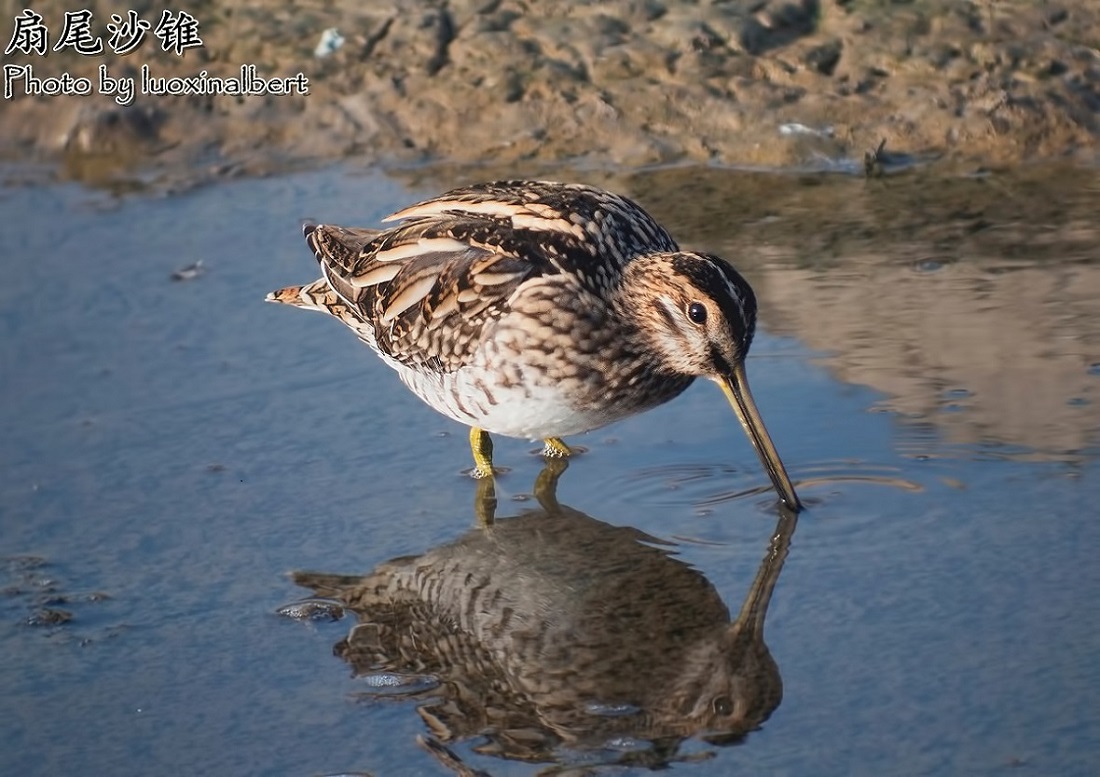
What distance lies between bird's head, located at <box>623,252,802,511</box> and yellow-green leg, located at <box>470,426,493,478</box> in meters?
0.87

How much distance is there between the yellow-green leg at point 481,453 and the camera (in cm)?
659

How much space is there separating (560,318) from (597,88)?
3.95 meters

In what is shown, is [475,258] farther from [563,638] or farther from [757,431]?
[563,638]

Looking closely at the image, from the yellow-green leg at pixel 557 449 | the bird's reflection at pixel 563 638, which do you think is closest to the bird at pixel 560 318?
the yellow-green leg at pixel 557 449

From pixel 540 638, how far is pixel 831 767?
3.96 feet

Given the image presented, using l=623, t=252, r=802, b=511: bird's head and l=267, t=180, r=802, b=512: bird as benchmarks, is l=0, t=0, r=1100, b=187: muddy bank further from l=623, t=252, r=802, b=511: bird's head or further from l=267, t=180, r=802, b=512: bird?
l=623, t=252, r=802, b=511: bird's head

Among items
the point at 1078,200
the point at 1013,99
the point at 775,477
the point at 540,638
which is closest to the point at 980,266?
the point at 1078,200

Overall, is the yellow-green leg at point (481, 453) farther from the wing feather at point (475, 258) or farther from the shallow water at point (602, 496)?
the wing feather at point (475, 258)

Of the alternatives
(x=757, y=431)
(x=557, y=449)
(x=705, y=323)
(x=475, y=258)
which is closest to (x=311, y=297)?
(x=475, y=258)

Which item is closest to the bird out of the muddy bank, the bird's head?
the bird's head

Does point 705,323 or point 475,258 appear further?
point 475,258

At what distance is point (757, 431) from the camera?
5973 mm

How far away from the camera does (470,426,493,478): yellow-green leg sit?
6.59 meters

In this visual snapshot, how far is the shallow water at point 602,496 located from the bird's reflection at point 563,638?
0.04m
